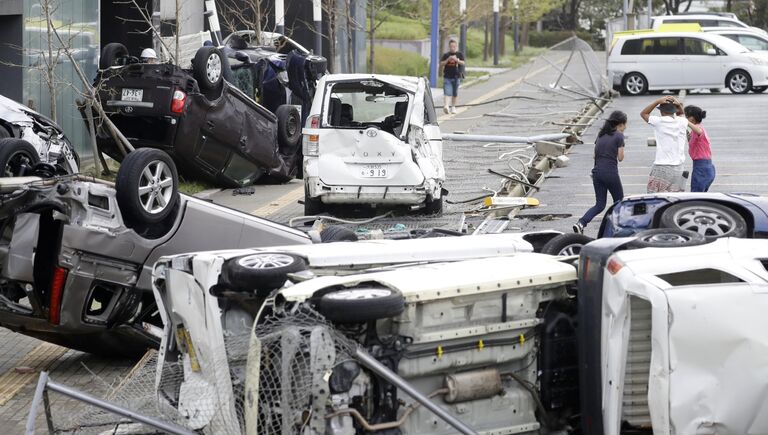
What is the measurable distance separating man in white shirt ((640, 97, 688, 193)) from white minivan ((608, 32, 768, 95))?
21.6m

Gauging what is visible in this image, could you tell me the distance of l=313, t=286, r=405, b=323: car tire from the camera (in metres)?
6.34

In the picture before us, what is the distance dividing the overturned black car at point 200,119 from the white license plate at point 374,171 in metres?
2.99

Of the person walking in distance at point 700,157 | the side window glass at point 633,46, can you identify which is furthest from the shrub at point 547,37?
the person walking in distance at point 700,157

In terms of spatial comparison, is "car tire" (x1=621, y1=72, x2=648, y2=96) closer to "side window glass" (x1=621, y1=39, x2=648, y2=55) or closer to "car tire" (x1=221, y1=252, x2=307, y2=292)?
"side window glass" (x1=621, y1=39, x2=648, y2=55)

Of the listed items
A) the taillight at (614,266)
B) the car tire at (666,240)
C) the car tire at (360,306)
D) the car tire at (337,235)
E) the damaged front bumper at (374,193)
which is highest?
the car tire at (666,240)

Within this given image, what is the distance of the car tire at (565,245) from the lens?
8727 mm

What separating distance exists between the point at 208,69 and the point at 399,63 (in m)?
26.9

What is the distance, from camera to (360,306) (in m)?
6.34

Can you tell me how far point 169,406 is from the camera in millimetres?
7336

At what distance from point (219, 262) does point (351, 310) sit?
1.00m

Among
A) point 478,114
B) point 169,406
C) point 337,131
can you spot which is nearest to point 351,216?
point 337,131

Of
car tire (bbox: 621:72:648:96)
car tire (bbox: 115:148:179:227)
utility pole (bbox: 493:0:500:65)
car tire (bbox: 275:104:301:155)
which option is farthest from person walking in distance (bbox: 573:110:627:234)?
utility pole (bbox: 493:0:500:65)

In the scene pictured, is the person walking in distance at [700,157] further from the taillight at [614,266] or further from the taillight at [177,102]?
the taillight at [614,266]

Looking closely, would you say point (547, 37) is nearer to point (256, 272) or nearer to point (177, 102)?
point (177, 102)
